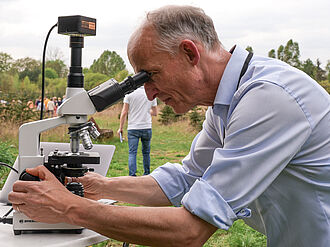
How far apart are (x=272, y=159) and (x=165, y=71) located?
1.72 feet

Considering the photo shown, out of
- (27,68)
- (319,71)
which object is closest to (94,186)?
(27,68)

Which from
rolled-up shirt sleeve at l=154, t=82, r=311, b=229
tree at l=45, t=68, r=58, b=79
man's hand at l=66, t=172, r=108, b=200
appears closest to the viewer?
rolled-up shirt sleeve at l=154, t=82, r=311, b=229

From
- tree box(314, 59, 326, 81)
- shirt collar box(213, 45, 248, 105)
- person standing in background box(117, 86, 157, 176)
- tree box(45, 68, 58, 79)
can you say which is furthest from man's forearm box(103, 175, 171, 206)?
tree box(45, 68, 58, 79)

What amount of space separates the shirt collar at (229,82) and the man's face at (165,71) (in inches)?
3.8

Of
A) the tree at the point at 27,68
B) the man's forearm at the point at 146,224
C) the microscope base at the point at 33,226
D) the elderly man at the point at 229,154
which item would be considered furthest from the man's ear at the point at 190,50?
the tree at the point at 27,68

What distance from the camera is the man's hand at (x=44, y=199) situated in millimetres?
1516

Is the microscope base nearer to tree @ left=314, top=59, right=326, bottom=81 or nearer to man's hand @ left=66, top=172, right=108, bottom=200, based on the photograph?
man's hand @ left=66, top=172, right=108, bottom=200

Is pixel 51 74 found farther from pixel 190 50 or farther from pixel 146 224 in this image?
pixel 146 224

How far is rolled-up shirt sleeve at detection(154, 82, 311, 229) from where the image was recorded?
1.38m

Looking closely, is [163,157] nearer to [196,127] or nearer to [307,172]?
[196,127]

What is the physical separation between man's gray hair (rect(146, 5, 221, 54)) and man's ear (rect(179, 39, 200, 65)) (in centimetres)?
2

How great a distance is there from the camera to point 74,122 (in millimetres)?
1672

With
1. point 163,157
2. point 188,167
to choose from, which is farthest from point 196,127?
point 188,167

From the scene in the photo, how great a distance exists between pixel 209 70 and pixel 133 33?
1.05 feet
